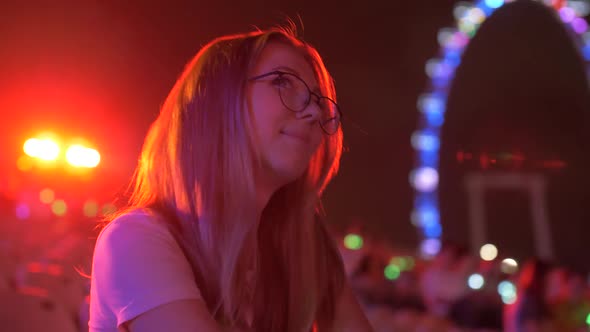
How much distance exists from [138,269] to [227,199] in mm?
222

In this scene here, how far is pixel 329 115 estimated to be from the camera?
3.57ft

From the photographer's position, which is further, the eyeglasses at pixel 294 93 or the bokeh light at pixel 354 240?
the bokeh light at pixel 354 240

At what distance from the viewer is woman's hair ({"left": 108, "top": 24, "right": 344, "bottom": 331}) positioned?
90 cm

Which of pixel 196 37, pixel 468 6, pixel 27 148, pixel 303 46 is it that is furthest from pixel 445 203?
pixel 303 46

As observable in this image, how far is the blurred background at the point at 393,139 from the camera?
8.71ft

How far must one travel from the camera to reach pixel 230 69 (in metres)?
0.97

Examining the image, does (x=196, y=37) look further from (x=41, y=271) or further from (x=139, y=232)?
(x=139, y=232)

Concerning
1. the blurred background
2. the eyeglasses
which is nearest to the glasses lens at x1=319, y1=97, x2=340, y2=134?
the eyeglasses

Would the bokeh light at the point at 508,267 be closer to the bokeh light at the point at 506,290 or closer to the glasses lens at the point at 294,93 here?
the bokeh light at the point at 506,290

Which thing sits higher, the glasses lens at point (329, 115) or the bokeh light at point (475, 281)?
the glasses lens at point (329, 115)

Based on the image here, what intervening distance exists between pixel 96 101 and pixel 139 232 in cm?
549

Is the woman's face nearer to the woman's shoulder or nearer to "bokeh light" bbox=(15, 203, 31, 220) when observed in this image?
the woman's shoulder

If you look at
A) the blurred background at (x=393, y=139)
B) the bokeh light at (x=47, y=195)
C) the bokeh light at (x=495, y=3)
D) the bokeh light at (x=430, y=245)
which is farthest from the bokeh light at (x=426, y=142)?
the bokeh light at (x=47, y=195)

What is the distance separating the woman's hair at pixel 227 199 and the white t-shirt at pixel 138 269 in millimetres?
59
